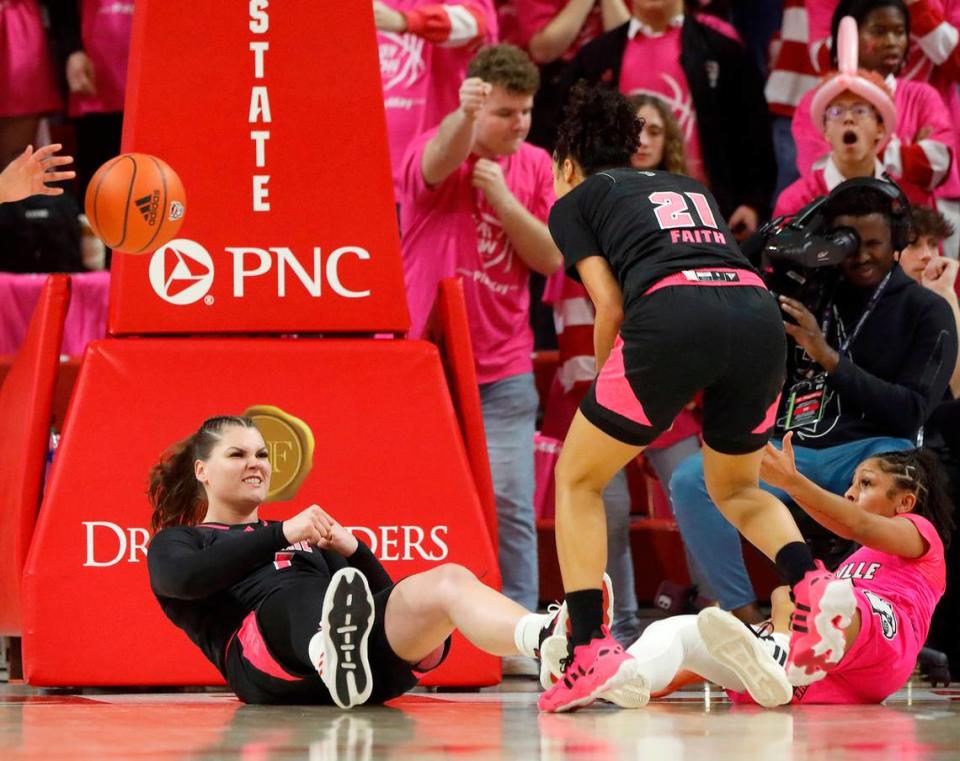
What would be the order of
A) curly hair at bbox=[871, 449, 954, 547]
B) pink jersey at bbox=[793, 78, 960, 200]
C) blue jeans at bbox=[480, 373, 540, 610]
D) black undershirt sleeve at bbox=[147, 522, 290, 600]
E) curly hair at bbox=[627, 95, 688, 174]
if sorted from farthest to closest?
pink jersey at bbox=[793, 78, 960, 200] < curly hair at bbox=[627, 95, 688, 174] < blue jeans at bbox=[480, 373, 540, 610] < curly hair at bbox=[871, 449, 954, 547] < black undershirt sleeve at bbox=[147, 522, 290, 600]

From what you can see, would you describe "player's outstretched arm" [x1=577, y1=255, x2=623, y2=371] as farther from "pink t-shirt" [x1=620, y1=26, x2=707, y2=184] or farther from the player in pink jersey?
"pink t-shirt" [x1=620, y1=26, x2=707, y2=184]

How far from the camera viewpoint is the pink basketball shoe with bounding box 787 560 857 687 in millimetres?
3936

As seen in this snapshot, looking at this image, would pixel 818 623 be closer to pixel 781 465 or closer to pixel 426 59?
pixel 781 465

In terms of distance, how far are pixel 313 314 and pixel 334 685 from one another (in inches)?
52.3

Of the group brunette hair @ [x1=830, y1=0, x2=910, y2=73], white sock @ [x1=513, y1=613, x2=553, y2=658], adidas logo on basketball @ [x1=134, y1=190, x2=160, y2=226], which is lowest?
white sock @ [x1=513, y1=613, x2=553, y2=658]

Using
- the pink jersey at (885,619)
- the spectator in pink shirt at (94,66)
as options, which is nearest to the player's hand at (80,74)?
the spectator in pink shirt at (94,66)

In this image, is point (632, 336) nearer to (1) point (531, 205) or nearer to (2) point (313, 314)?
(2) point (313, 314)

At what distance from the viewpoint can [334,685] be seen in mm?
3816

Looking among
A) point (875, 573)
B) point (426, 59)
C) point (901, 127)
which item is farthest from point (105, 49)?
point (875, 573)

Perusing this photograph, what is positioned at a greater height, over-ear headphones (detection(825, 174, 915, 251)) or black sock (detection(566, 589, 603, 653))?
over-ear headphones (detection(825, 174, 915, 251))

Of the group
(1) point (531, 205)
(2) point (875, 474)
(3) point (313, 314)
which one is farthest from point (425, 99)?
(2) point (875, 474)

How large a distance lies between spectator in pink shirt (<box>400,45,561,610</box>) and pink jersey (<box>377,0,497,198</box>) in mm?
684

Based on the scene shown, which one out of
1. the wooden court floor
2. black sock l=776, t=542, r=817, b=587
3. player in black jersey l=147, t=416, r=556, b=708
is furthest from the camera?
black sock l=776, t=542, r=817, b=587

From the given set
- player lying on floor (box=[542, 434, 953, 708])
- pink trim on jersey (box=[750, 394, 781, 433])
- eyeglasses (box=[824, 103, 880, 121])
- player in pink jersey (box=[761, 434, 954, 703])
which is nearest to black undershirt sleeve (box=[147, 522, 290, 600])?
player lying on floor (box=[542, 434, 953, 708])
